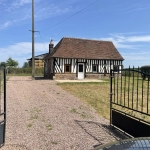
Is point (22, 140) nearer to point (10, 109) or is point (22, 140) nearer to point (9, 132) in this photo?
point (9, 132)

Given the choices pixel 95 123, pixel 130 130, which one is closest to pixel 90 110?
pixel 95 123

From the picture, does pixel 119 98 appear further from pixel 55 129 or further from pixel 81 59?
pixel 81 59

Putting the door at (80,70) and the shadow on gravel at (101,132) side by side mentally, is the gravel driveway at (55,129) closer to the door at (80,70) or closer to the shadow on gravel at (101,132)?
the shadow on gravel at (101,132)

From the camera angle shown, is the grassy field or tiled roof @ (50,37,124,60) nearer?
the grassy field

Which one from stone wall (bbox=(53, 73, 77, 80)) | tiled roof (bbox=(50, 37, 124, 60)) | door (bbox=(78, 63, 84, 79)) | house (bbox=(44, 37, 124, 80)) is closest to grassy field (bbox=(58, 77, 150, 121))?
stone wall (bbox=(53, 73, 77, 80))

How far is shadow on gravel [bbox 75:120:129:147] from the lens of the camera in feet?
18.0

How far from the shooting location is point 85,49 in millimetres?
29391

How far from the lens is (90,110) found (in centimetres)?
916

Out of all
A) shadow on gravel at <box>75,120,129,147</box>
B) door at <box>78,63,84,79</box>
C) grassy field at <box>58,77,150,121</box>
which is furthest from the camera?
door at <box>78,63,84,79</box>

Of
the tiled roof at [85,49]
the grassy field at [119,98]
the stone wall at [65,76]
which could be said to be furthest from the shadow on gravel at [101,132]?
the tiled roof at [85,49]

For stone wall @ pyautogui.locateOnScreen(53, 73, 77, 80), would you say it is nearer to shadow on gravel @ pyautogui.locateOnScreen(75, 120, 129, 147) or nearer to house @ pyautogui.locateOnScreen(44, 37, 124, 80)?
house @ pyautogui.locateOnScreen(44, 37, 124, 80)

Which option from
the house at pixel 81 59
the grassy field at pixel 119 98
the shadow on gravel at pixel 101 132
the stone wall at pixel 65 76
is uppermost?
the house at pixel 81 59

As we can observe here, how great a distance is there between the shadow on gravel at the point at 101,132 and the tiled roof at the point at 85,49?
20.1 metres

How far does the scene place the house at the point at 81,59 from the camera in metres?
27.0
